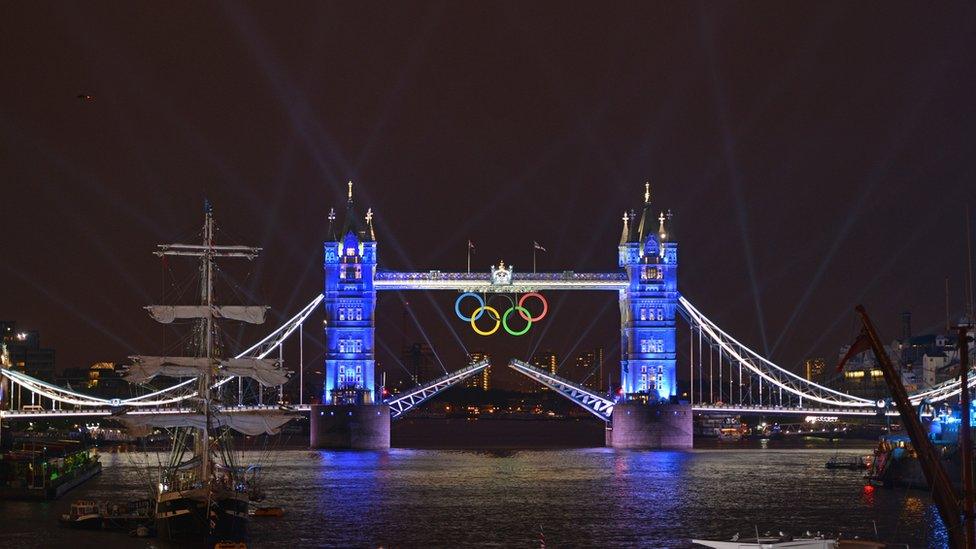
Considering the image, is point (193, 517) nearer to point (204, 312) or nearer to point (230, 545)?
point (230, 545)

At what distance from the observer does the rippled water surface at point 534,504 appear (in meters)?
69.3

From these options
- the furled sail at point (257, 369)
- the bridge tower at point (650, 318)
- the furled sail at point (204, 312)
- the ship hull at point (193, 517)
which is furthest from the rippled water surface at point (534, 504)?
the bridge tower at point (650, 318)

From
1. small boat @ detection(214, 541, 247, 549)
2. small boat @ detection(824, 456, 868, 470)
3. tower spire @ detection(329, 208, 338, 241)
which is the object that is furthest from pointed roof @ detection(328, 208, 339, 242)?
→ small boat @ detection(214, 541, 247, 549)

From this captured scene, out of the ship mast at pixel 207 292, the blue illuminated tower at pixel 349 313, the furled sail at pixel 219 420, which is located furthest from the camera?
the blue illuminated tower at pixel 349 313

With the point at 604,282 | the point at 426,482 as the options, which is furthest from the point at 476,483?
the point at 604,282

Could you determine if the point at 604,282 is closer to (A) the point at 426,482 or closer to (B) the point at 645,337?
(B) the point at 645,337

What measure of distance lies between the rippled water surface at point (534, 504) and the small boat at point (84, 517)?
0.69m

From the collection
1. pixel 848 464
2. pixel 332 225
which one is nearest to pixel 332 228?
pixel 332 225

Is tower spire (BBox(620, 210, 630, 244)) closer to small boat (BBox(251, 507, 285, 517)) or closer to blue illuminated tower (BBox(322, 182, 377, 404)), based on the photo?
blue illuminated tower (BBox(322, 182, 377, 404))

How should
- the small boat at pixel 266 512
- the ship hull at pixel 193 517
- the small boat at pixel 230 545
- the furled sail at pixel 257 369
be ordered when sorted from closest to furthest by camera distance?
the small boat at pixel 230 545 < the ship hull at pixel 193 517 < the furled sail at pixel 257 369 < the small boat at pixel 266 512

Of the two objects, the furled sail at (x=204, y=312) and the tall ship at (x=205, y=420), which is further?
the furled sail at (x=204, y=312)

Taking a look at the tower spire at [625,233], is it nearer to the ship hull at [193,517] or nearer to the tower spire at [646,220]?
the tower spire at [646,220]

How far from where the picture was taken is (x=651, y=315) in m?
140

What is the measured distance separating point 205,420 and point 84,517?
6207mm
